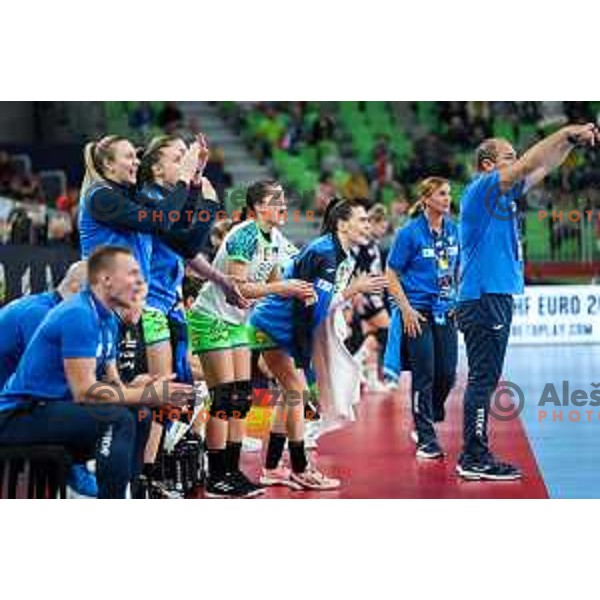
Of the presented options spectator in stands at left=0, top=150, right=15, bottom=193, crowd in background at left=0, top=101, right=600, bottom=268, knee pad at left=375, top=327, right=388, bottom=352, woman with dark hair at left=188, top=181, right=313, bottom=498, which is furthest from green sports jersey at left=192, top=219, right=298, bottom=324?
knee pad at left=375, top=327, right=388, bottom=352

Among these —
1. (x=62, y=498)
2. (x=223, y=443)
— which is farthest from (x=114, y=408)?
(x=223, y=443)

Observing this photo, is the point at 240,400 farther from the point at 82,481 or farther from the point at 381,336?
the point at 381,336

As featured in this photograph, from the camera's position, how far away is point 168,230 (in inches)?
261

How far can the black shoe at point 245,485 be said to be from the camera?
705cm

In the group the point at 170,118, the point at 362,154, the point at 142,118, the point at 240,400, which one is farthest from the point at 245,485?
the point at 362,154

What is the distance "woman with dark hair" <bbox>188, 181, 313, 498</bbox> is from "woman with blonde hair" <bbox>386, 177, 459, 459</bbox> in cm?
76

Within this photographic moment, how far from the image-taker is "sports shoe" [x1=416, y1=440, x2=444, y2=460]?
759cm

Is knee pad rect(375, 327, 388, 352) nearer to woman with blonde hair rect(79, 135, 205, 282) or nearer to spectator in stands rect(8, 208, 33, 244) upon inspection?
spectator in stands rect(8, 208, 33, 244)

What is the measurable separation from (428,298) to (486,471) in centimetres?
92

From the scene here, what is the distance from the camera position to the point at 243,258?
7.01m

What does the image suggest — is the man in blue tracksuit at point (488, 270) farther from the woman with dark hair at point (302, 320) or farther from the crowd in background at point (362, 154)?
the woman with dark hair at point (302, 320)

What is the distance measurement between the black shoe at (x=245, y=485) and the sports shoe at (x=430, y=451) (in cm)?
96
